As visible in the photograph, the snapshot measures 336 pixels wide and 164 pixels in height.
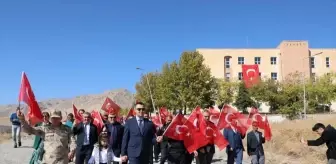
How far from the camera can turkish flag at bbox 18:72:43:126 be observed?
7311 millimetres

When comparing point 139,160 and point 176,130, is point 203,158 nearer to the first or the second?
point 176,130

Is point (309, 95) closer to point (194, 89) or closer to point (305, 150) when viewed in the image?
point (194, 89)

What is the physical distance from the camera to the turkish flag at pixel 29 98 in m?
7.31

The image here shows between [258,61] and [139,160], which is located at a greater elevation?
[258,61]

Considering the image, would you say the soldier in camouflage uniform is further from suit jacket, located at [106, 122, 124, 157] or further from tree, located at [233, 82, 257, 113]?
tree, located at [233, 82, 257, 113]

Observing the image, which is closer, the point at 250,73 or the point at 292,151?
the point at 292,151

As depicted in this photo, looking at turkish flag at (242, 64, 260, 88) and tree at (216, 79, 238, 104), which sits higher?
turkish flag at (242, 64, 260, 88)

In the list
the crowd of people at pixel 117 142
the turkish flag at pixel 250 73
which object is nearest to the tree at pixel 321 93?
the turkish flag at pixel 250 73

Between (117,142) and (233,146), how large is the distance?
342 cm

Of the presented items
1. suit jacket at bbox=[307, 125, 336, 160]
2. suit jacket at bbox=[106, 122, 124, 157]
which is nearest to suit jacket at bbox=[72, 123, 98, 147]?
suit jacket at bbox=[106, 122, 124, 157]

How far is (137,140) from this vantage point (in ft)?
27.7

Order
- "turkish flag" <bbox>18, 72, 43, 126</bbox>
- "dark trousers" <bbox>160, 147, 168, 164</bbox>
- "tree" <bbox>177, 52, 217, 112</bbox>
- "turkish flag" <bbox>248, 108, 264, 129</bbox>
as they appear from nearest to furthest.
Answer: "turkish flag" <bbox>18, 72, 43, 126</bbox>
"dark trousers" <bbox>160, 147, 168, 164</bbox>
"turkish flag" <bbox>248, 108, 264, 129</bbox>
"tree" <bbox>177, 52, 217, 112</bbox>

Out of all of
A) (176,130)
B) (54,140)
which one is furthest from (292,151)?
(54,140)

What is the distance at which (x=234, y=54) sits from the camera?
75875mm
